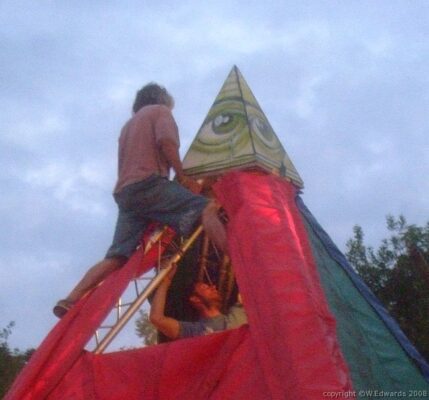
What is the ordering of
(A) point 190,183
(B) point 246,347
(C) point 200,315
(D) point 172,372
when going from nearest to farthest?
(B) point 246,347, (D) point 172,372, (A) point 190,183, (C) point 200,315

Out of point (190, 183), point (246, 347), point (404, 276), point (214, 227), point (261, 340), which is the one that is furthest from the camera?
point (404, 276)

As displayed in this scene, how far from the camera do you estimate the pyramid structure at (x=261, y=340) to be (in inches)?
105

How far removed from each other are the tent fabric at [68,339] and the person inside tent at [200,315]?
0.31 metres

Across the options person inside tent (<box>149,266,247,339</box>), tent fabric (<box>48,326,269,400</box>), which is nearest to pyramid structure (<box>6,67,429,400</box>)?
tent fabric (<box>48,326,269,400</box>)

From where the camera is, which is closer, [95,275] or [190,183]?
[95,275]

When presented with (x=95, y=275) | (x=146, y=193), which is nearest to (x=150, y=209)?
(x=146, y=193)

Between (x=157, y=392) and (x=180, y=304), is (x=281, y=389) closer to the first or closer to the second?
(x=157, y=392)

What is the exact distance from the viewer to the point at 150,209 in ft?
12.6

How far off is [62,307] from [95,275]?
27 centimetres

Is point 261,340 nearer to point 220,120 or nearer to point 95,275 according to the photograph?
point 95,275

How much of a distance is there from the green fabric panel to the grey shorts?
0.83 meters

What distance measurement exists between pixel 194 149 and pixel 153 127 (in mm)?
462

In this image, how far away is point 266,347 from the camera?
8.96 ft

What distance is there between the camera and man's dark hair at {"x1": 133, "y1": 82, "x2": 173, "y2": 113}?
435 centimetres
